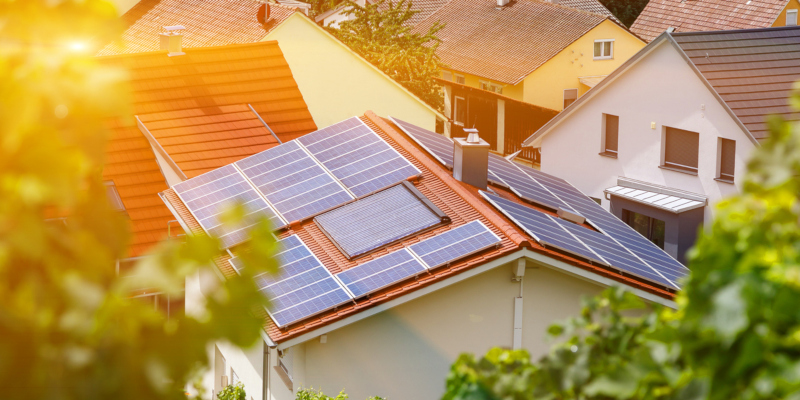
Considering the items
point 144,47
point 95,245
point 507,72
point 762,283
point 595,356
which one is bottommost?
point 507,72

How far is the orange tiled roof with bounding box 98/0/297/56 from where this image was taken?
32844mm

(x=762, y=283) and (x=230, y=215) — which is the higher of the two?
(x=230, y=215)

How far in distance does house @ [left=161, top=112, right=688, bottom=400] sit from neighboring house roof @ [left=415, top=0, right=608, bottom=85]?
98.7 ft

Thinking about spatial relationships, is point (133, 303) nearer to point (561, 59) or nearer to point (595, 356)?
point (595, 356)

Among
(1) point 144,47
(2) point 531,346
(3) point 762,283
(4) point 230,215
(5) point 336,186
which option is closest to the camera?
(4) point 230,215

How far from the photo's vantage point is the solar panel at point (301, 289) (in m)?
12.6

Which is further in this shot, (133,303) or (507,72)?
(507,72)

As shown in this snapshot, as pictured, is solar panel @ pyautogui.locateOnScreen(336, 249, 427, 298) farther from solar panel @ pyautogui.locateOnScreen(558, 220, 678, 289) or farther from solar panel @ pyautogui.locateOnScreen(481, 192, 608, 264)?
solar panel @ pyautogui.locateOnScreen(558, 220, 678, 289)

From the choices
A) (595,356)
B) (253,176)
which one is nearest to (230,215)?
(595,356)

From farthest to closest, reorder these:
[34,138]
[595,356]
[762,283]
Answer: [595,356] < [762,283] < [34,138]

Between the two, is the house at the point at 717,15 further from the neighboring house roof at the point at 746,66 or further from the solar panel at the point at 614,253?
the solar panel at the point at 614,253

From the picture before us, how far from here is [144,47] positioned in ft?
111

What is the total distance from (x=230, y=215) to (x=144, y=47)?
3294 centimetres

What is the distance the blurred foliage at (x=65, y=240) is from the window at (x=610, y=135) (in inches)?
1035
